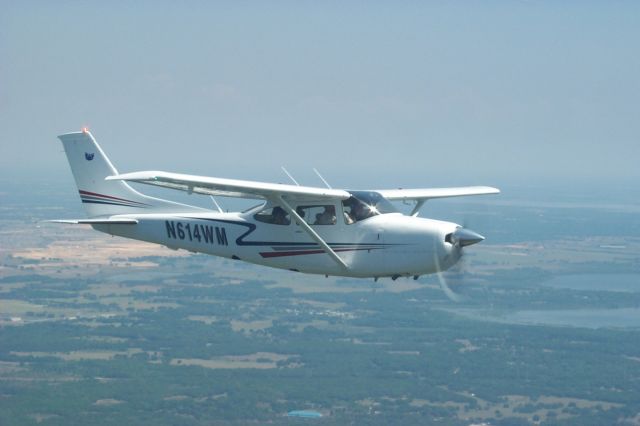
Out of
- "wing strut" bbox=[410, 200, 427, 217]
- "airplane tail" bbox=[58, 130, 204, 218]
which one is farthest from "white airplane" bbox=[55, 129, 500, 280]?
"airplane tail" bbox=[58, 130, 204, 218]

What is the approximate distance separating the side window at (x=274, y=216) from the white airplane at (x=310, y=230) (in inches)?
1.2

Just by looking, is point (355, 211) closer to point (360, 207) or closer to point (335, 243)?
point (360, 207)

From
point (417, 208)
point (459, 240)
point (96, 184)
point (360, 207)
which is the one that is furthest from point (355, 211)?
point (96, 184)

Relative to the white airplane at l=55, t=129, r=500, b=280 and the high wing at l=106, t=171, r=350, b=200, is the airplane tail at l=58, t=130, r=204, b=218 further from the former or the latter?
the high wing at l=106, t=171, r=350, b=200

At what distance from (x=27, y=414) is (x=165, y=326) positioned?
166 feet

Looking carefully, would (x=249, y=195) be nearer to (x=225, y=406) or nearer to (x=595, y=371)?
(x=225, y=406)

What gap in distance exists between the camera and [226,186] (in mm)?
30156

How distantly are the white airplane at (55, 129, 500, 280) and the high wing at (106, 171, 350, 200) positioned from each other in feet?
0.09

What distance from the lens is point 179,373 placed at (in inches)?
5866

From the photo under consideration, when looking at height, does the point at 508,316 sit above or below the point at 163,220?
below

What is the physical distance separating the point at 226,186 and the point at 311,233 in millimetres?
2968

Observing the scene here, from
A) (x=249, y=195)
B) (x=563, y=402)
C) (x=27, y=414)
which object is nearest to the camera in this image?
(x=249, y=195)

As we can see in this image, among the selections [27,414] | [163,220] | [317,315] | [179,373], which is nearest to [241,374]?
[179,373]

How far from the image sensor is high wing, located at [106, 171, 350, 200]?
95.1 feet
